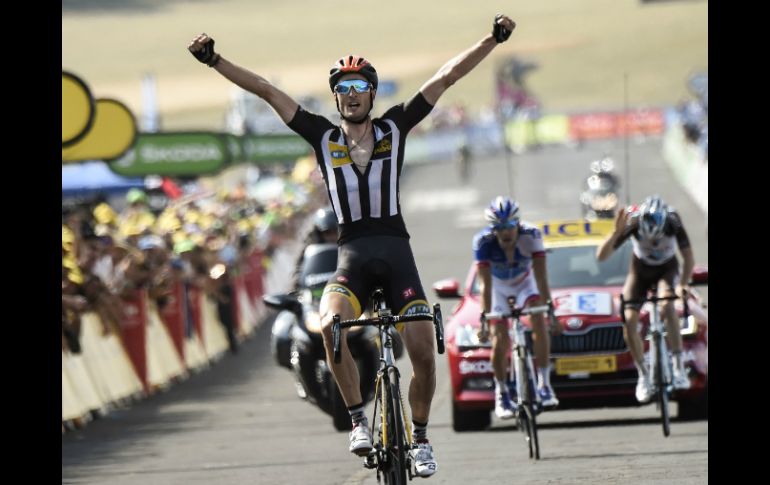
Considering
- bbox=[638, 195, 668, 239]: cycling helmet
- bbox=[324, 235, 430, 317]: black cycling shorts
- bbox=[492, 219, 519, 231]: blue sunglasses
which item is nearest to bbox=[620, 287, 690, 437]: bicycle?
bbox=[638, 195, 668, 239]: cycling helmet

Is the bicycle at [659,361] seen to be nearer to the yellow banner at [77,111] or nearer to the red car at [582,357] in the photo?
the red car at [582,357]

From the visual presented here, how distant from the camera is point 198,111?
115 m

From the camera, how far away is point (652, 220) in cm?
1384

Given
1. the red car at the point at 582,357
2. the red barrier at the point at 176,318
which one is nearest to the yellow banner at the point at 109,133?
the red barrier at the point at 176,318

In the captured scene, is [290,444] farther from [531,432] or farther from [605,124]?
[605,124]

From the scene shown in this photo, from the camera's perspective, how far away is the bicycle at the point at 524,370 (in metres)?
13.0

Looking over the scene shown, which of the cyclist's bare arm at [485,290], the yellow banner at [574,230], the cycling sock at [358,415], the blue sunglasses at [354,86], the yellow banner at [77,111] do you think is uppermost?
the yellow banner at [77,111]

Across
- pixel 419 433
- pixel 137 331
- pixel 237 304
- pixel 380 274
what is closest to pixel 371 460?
pixel 419 433

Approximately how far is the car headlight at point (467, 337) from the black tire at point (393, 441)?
18.5 feet

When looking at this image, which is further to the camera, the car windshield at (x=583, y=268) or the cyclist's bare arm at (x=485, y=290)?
the car windshield at (x=583, y=268)

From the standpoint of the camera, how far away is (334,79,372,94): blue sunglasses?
930cm
